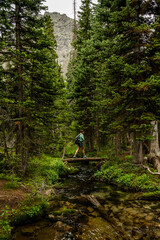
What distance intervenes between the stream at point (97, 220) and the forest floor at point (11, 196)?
841 millimetres

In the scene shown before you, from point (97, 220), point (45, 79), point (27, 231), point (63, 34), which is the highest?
point (63, 34)

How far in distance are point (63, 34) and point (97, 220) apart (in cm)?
10248

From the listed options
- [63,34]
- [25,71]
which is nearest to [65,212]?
[25,71]

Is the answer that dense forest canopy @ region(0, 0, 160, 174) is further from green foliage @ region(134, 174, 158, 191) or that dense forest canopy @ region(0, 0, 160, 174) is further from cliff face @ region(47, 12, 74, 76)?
cliff face @ region(47, 12, 74, 76)

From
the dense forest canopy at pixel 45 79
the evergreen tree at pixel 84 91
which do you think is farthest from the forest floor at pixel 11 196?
the evergreen tree at pixel 84 91

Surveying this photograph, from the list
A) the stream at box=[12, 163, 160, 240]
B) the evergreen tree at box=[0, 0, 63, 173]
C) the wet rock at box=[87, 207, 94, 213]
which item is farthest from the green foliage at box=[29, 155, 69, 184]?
the wet rock at box=[87, 207, 94, 213]

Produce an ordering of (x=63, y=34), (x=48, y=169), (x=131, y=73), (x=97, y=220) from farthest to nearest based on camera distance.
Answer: (x=63, y=34)
(x=48, y=169)
(x=131, y=73)
(x=97, y=220)

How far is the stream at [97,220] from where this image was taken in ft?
16.2

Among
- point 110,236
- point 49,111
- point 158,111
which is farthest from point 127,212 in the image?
point 49,111

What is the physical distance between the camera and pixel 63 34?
91.9 metres

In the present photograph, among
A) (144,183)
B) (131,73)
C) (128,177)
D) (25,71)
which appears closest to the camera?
(25,71)

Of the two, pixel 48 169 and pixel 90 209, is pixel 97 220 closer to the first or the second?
pixel 90 209

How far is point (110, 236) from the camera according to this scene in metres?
4.96

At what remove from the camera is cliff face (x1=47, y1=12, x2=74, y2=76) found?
8631 cm
